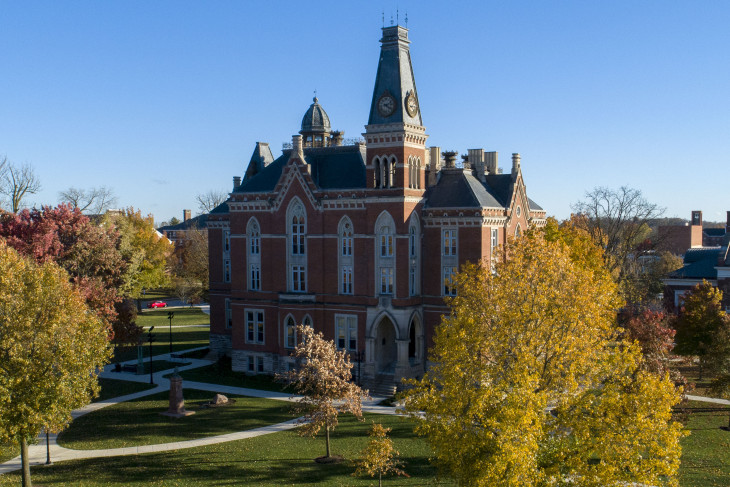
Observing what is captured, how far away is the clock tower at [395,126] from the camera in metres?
45.8

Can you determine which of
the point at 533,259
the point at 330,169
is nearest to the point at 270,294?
the point at 330,169

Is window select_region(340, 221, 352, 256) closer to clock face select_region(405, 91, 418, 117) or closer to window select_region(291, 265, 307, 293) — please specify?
window select_region(291, 265, 307, 293)

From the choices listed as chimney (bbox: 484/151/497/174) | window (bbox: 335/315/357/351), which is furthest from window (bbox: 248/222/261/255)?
chimney (bbox: 484/151/497/174)

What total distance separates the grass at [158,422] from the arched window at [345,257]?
390 inches

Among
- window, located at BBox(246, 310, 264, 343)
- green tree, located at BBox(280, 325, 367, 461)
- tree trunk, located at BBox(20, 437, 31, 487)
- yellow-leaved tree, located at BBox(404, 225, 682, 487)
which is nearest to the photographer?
yellow-leaved tree, located at BBox(404, 225, 682, 487)

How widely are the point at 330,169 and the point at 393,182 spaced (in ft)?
20.0

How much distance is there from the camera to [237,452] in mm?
33250

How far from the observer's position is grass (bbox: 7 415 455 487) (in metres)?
29.3

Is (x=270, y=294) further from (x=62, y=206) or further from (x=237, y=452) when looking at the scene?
(x=237, y=452)

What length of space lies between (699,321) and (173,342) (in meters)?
A: 45.6

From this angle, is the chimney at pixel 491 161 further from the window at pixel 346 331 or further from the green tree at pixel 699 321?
the green tree at pixel 699 321

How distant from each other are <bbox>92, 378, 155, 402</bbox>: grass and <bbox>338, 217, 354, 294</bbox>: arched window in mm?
15247

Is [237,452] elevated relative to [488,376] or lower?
lower

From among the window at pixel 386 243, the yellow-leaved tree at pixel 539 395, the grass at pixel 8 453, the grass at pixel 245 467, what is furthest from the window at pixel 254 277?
the yellow-leaved tree at pixel 539 395
